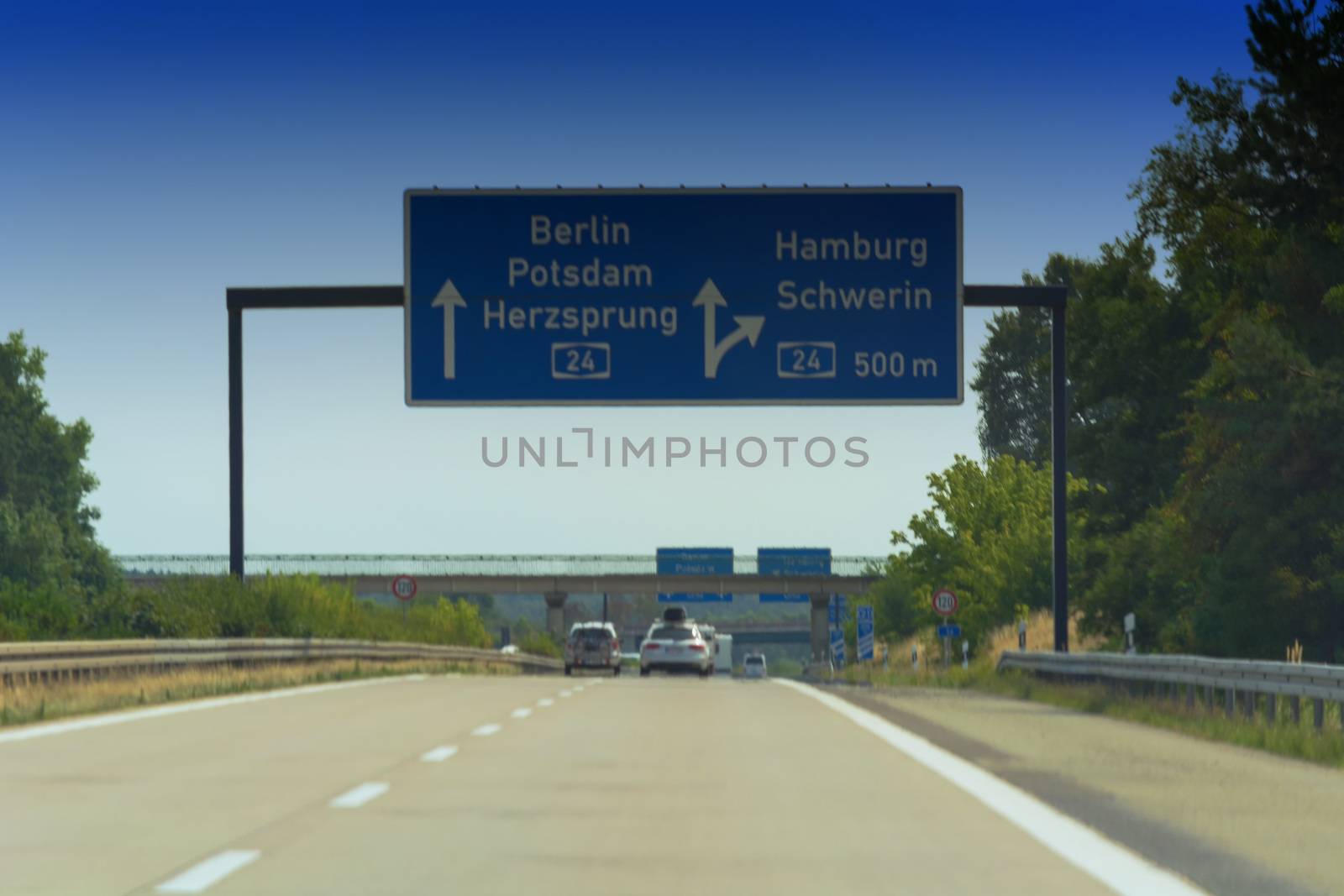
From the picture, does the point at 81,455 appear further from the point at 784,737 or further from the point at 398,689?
Result: the point at 784,737

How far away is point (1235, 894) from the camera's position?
7.91 metres

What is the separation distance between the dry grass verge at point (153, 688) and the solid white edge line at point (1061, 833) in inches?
327

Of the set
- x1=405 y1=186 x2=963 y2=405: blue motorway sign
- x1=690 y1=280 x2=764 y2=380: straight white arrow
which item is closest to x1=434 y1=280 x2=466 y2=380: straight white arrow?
x1=405 y1=186 x2=963 y2=405: blue motorway sign

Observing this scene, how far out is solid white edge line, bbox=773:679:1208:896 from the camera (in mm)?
8164

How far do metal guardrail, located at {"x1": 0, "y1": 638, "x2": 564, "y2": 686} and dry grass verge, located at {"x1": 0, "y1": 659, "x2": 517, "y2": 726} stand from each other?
128mm

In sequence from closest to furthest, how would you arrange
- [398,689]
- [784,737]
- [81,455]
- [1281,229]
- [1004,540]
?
[784,737]
[398,689]
[1281,229]
[1004,540]
[81,455]

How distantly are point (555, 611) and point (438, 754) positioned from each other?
9522 centimetres

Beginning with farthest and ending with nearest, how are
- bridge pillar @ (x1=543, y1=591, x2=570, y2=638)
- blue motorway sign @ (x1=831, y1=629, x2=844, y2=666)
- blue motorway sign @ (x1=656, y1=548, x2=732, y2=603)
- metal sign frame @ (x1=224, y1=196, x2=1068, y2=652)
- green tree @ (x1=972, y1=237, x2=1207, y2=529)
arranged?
bridge pillar @ (x1=543, y1=591, x2=570, y2=638) < blue motorway sign @ (x1=656, y1=548, x2=732, y2=603) < blue motorway sign @ (x1=831, y1=629, x2=844, y2=666) < green tree @ (x1=972, y1=237, x2=1207, y2=529) < metal sign frame @ (x1=224, y1=196, x2=1068, y2=652)

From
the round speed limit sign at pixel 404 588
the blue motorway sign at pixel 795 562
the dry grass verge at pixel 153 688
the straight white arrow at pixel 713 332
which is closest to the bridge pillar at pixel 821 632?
the blue motorway sign at pixel 795 562

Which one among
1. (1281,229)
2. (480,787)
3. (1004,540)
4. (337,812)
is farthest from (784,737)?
(1004,540)

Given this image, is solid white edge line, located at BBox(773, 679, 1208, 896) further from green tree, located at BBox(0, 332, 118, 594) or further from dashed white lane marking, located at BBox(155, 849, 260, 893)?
green tree, located at BBox(0, 332, 118, 594)

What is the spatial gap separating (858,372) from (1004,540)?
143 feet

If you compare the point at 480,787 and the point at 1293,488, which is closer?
the point at 480,787

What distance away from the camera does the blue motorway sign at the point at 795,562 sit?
345 feet
